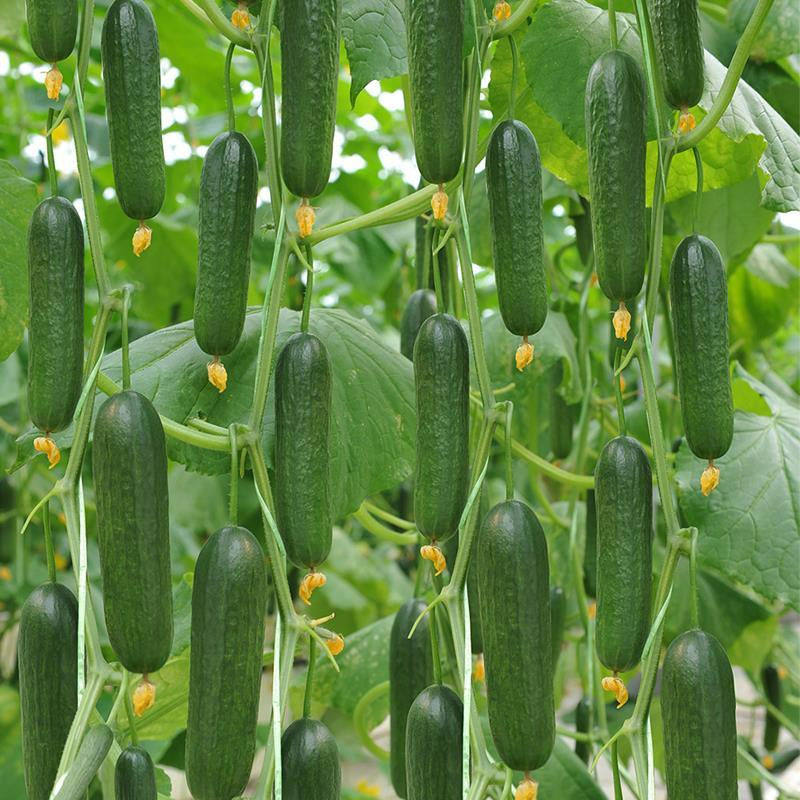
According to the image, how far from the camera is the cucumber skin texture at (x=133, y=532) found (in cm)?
69

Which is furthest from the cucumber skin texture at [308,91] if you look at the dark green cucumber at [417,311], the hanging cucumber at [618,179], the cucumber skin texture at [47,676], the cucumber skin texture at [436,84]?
the dark green cucumber at [417,311]

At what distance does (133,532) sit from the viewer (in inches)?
27.8

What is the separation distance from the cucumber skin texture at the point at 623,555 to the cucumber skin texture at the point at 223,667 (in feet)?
0.72

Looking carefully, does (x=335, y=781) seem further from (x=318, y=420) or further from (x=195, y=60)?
(x=195, y=60)

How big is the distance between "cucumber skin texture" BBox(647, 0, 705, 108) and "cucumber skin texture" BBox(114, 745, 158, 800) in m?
0.51

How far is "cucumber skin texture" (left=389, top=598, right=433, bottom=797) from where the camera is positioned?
1.02m

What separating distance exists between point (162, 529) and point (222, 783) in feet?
0.49

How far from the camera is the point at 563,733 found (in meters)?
1.24

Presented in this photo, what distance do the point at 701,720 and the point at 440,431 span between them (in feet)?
0.77

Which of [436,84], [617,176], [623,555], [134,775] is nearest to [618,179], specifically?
[617,176]

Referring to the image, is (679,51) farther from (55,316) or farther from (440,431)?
(55,316)

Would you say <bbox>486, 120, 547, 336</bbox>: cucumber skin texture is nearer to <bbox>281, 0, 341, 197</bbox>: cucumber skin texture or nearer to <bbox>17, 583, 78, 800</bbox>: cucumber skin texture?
<bbox>281, 0, 341, 197</bbox>: cucumber skin texture

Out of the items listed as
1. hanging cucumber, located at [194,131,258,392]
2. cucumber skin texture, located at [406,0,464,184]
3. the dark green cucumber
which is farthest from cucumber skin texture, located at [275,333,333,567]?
the dark green cucumber

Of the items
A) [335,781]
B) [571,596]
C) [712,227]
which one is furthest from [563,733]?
[571,596]
